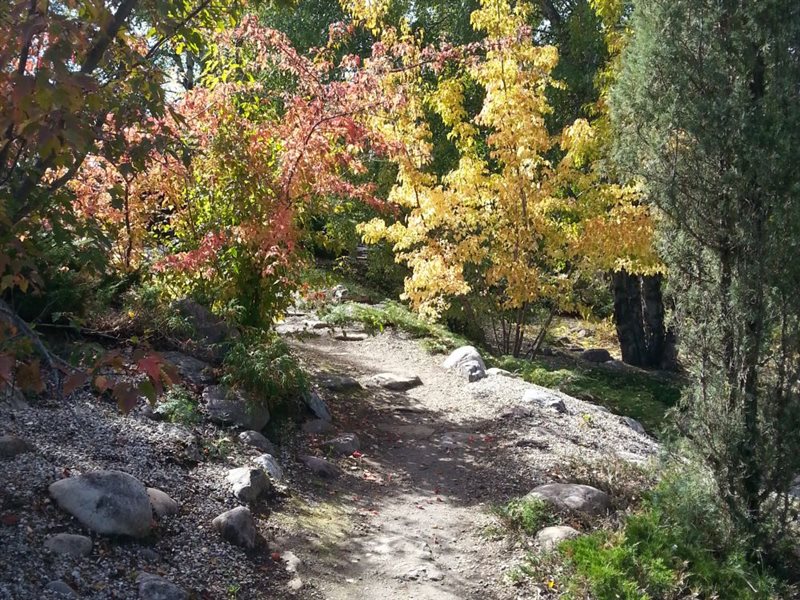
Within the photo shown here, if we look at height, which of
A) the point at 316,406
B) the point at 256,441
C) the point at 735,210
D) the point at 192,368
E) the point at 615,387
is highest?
the point at 735,210

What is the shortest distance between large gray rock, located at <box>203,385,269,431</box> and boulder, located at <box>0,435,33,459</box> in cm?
165

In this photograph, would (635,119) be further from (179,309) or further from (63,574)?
(63,574)

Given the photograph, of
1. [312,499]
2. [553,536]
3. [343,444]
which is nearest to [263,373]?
[343,444]

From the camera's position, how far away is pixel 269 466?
233 inches

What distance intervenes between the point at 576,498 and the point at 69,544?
11.1 feet

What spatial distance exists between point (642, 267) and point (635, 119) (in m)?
4.77

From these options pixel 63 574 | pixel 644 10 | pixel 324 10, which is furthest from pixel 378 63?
pixel 324 10

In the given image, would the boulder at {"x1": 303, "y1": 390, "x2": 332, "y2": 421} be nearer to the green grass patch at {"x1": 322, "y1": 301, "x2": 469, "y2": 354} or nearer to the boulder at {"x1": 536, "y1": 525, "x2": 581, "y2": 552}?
the boulder at {"x1": 536, "y1": 525, "x2": 581, "y2": 552}

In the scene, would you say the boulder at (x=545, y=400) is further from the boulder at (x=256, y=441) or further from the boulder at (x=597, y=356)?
the boulder at (x=597, y=356)

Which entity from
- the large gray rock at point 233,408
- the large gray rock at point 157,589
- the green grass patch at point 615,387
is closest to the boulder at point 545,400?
the green grass patch at point 615,387

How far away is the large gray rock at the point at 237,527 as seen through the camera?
4844 millimetres

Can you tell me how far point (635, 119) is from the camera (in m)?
5.84

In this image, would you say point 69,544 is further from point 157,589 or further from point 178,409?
point 178,409

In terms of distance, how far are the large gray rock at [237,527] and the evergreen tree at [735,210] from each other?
3107 mm
